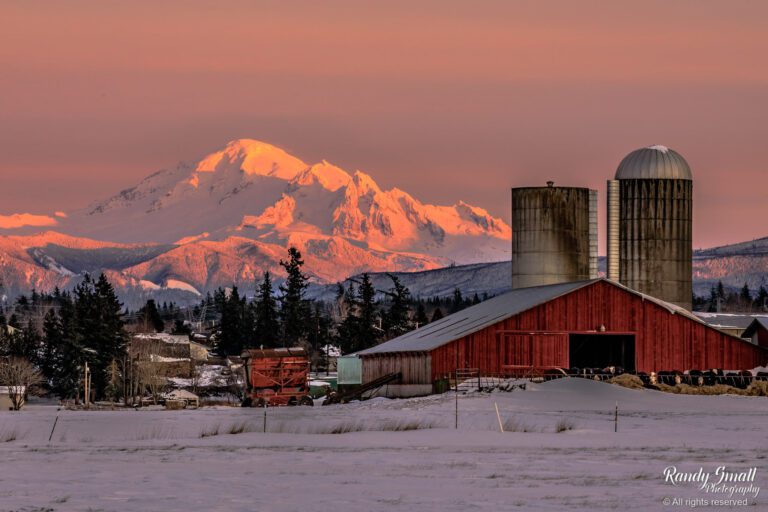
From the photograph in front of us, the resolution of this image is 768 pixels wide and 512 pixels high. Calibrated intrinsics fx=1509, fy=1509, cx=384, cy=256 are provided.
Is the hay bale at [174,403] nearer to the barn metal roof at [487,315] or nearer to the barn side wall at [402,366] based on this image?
the barn metal roof at [487,315]

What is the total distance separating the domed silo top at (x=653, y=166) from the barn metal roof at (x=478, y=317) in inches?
381

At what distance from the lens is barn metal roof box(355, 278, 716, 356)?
73500 mm

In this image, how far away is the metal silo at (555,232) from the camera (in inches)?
3428

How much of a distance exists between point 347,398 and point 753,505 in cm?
4666

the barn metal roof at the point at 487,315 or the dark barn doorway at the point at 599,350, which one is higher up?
the barn metal roof at the point at 487,315

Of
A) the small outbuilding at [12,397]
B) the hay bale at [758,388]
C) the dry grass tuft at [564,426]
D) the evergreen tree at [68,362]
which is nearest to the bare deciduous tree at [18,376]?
the small outbuilding at [12,397]

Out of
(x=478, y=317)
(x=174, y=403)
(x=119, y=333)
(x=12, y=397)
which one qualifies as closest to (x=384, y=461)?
(x=478, y=317)

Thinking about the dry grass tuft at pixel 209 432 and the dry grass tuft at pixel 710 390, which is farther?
the dry grass tuft at pixel 710 390

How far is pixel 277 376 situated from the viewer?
8588cm

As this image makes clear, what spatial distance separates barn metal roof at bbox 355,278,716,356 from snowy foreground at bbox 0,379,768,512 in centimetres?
1721

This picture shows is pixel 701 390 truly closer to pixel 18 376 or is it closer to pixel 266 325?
pixel 18 376

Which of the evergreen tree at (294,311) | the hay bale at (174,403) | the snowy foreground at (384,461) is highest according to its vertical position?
the evergreen tree at (294,311)

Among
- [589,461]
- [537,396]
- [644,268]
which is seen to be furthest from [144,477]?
A: [644,268]

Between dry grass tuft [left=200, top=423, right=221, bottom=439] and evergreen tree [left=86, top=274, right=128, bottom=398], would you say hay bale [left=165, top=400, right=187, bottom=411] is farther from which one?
dry grass tuft [left=200, top=423, right=221, bottom=439]
